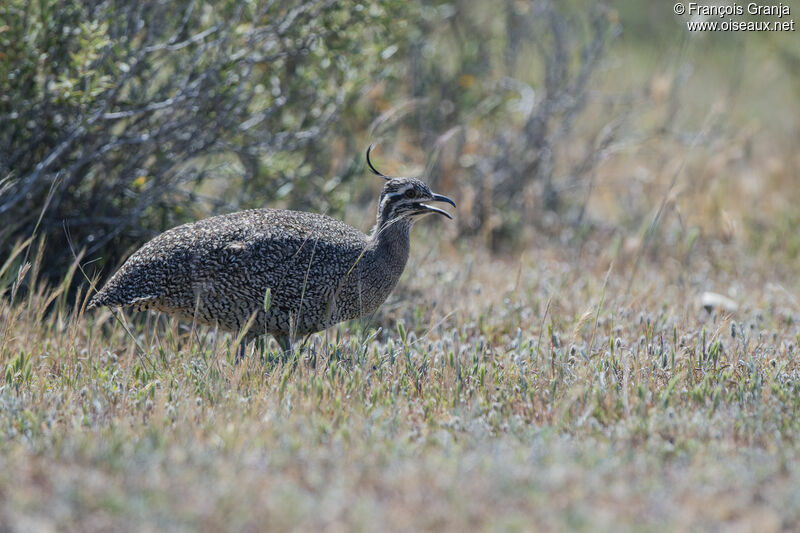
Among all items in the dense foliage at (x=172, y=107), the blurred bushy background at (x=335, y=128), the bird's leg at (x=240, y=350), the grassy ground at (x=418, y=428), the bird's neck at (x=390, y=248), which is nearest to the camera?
the grassy ground at (x=418, y=428)

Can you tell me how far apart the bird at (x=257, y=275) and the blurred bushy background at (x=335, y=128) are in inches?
31.0

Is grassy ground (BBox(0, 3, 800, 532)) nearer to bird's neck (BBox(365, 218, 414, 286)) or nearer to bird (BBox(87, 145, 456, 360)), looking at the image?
bird (BBox(87, 145, 456, 360))

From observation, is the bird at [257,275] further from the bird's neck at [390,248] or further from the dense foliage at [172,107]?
the dense foliage at [172,107]

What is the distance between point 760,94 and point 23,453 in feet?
52.0

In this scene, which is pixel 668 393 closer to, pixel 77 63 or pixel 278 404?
pixel 278 404

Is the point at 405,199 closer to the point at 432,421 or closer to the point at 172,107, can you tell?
the point at 432,421

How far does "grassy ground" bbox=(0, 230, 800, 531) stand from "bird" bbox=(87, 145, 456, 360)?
0.29 m

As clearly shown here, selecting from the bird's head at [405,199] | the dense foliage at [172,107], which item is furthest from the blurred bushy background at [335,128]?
the bird's head at [405,199]

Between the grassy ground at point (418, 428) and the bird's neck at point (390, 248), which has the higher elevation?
the bird's neck at point (390, 248)

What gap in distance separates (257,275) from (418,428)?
64.4 inches

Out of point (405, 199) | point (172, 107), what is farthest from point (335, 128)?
point (405, 199)

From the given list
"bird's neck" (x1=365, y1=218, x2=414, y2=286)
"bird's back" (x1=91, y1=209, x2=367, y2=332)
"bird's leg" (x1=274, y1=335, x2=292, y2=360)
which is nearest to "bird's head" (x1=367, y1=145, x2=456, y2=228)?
"bird's neck" (x1=365, y1=218, x2=414, y2=286)

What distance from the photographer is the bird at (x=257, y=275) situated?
5625mm

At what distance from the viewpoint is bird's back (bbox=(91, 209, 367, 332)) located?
18.4 feet
